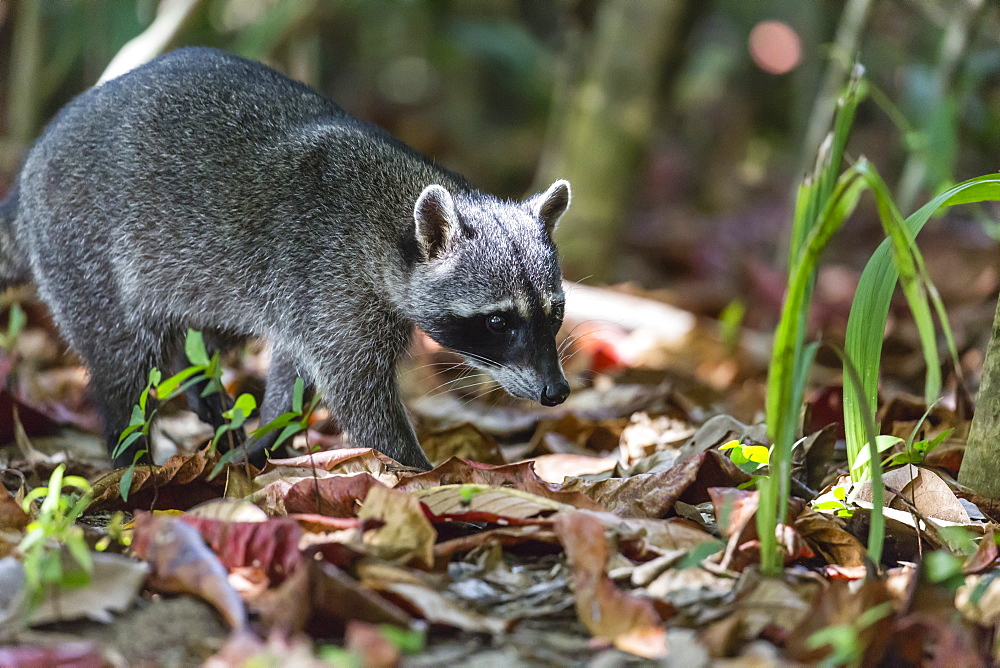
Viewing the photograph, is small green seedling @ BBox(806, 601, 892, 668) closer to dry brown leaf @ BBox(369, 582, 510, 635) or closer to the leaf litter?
the leaf litter

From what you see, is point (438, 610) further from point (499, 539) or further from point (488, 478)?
point (488, 478)

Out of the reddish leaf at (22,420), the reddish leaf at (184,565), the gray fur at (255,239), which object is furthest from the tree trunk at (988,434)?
the reddish leaf at (22,420)

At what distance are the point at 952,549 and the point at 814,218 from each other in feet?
3.53

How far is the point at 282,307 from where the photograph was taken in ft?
15.7

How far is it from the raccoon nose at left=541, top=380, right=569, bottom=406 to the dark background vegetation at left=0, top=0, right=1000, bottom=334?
1.40 meters

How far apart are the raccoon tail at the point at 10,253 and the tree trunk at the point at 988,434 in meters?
4.52

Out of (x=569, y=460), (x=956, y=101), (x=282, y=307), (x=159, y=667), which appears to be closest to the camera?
(x=159, y=667)

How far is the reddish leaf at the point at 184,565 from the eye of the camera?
8.43 ft

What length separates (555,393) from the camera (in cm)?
441

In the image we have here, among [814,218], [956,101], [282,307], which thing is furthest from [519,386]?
[956,101]

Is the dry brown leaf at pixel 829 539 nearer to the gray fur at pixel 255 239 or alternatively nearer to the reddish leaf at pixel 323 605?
the reddish leaf at pixel 323 605

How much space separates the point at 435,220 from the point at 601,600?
240 cm

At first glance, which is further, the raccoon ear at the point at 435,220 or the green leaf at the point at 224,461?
the raccoon ear at the point at 435,220

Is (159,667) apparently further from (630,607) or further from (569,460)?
(569,460)
